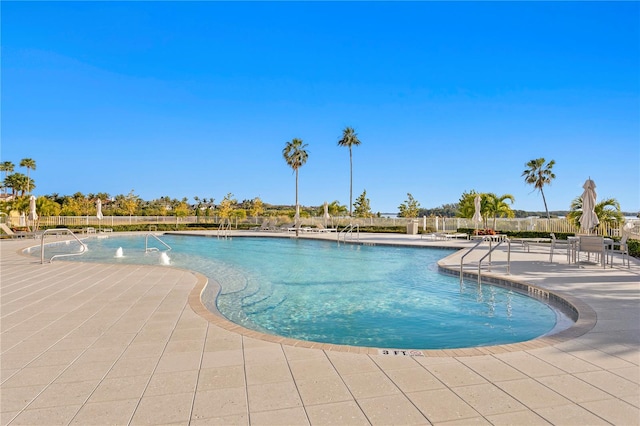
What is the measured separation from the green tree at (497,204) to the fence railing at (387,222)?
1.86 feet

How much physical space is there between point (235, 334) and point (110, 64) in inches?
797

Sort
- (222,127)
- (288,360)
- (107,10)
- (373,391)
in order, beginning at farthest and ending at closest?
(222,127)
(107,10)
(288,360)
(373,391)

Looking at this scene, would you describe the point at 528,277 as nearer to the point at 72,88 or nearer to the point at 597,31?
the point at 597,31

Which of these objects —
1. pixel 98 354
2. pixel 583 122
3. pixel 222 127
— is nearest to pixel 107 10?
pixel 98 354

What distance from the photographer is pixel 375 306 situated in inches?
248

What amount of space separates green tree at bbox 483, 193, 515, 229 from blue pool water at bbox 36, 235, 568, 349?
14281 millimetres

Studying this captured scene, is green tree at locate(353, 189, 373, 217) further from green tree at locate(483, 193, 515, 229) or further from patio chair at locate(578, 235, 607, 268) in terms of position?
patio chair at locate(578, 235, 607, 268)

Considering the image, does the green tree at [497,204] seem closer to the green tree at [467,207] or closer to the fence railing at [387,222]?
the fence railing at [387,222]

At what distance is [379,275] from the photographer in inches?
367

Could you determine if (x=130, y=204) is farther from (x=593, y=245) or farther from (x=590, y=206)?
(x=593, y=245)

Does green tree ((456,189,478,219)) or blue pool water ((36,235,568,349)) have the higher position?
green tree ((456,189,478,219))

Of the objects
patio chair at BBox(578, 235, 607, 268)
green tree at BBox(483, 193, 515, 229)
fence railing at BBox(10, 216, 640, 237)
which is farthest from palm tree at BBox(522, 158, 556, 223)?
patio chair at BBox(578, 235, 607, 268)

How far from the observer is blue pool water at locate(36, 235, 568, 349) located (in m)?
4.82

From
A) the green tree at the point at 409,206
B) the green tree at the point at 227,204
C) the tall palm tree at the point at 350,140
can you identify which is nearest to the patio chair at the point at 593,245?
the tall palm tree at the point at 350,140
